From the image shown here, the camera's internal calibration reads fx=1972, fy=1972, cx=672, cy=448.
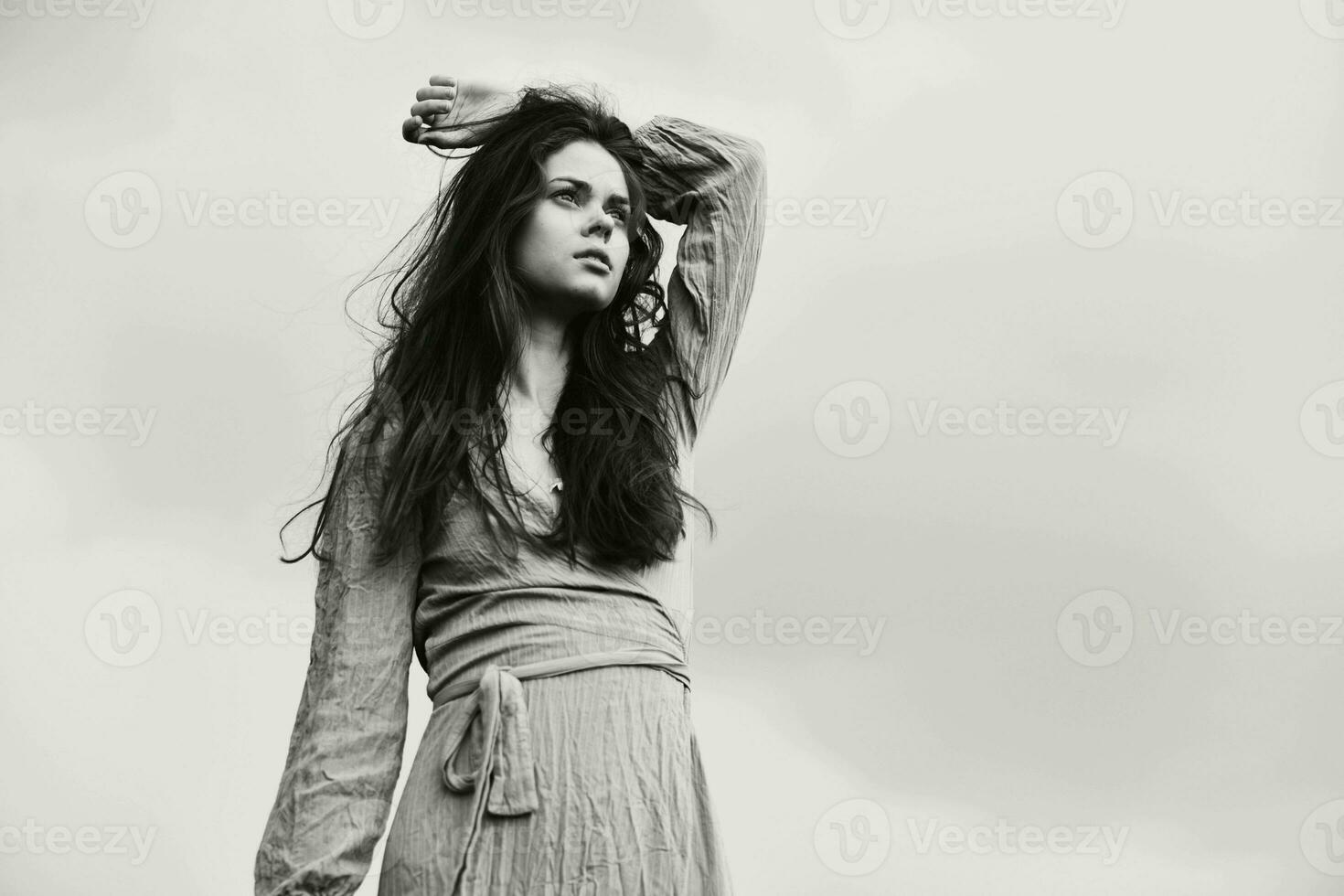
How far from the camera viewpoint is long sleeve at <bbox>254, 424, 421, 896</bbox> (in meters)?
4.56

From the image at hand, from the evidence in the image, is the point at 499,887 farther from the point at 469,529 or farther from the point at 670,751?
the point at 469,529

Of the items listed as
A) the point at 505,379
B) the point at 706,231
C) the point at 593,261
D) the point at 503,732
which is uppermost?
the point at 706,231

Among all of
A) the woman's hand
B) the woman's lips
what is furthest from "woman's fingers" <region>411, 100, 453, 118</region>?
the woman's lips

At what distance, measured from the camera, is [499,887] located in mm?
4469

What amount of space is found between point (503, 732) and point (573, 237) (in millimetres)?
1359

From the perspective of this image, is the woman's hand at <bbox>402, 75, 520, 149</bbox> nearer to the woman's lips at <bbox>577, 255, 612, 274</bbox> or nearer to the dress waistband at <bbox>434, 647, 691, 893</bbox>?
the woman's lips at <bbox>577, 255, 612, 274</bbox>

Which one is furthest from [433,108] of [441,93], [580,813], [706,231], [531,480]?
[580,813]

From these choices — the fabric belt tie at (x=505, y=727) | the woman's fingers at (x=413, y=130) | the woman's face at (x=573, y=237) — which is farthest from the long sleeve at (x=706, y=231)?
the fabric belt tie at (x=505, y=727)

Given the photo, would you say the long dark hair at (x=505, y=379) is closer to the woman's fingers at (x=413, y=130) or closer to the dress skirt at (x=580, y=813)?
the woman's fingers at (x=413, y=130)

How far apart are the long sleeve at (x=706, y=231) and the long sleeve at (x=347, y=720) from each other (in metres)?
0.94

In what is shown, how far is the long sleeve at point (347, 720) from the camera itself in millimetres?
4559

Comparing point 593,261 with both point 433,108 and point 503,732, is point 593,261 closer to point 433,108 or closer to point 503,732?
point 433,108

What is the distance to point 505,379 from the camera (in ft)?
16.9

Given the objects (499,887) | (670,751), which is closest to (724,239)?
(670,751)
